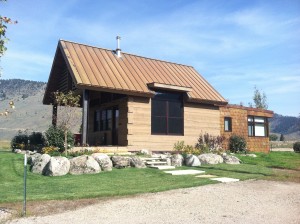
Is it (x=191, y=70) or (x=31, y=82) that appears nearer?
(x=191, y=70)

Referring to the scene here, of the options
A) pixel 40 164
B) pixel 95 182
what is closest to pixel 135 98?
pixel 40 164

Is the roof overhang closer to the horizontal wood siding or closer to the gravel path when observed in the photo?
the horizontal wood siding

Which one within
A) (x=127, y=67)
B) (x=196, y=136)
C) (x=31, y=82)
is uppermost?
(x=31, y=82)

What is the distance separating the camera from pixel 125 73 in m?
19.2

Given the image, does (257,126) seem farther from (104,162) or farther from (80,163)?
(80,163)

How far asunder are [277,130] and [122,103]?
197 m

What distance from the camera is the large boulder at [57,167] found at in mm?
11882

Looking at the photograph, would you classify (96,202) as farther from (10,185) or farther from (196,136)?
(196,136)

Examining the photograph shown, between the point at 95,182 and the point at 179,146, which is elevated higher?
the point at 179,146

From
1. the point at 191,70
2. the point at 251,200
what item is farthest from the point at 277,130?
the point at 251,200

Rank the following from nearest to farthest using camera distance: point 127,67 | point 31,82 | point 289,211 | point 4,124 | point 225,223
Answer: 1. point 225,223
2. point 289,211
3. point 127,67
4. point 4,124
5. point 31,82

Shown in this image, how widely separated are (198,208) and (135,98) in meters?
11.5

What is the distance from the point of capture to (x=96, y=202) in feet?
25.8

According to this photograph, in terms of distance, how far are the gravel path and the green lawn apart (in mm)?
850
